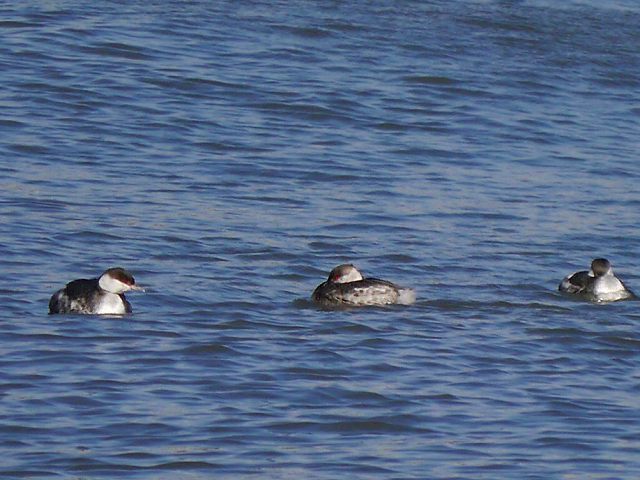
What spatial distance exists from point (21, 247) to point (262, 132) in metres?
5.62

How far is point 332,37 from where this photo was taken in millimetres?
22641

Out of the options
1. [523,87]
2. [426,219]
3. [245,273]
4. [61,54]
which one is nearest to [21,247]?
[245,273]

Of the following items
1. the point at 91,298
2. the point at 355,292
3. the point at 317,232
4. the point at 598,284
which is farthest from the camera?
the point at 317,232

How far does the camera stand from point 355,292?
12516mm

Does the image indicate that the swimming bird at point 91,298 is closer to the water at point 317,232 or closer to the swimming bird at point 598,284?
the water at point 317,232

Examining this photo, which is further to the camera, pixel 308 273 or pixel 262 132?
pixel 262 132

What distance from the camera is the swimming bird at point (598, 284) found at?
1270 centimetres

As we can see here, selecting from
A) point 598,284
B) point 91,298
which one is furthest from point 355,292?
point 91,298

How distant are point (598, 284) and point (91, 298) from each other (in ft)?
12.5

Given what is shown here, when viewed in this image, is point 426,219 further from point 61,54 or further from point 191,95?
point 61,54

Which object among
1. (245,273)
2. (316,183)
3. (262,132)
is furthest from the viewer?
(262,132)

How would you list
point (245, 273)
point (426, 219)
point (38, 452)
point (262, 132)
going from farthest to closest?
1. point (262, 132)
2. point (426, 219)
3. point (245, 273)
4. point (38, 452)

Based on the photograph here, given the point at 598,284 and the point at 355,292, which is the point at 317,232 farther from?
the point at 598,284

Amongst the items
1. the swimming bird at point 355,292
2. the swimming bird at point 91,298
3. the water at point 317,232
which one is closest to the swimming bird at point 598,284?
the water at point 317,232
